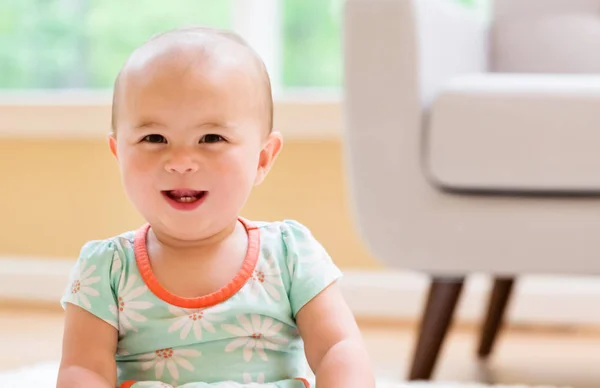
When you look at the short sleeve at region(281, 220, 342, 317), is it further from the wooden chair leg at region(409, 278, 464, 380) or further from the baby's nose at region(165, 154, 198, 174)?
the wooden chair leg at region(409, 278, 464, 380)

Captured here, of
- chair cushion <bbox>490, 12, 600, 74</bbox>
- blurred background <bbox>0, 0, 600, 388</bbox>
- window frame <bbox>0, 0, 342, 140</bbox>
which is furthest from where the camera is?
window frame <bbox>0, 0, 342, 140</bbox>

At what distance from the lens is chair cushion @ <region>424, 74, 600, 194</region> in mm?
1220

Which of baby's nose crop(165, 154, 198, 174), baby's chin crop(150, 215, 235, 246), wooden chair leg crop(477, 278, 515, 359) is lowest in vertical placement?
wooden chair leg crop(477, 278, 515, 359)

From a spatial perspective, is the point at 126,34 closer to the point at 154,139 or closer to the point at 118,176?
the point at 118,176

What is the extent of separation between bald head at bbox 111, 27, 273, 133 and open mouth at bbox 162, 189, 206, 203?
88mm

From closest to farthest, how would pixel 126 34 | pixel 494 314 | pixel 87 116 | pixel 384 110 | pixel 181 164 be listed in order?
pixel 181 164, pixel 384 110, pixel 494 314, pixel 87 116, pixel 126 34

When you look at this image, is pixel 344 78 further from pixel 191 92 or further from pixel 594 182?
pixel 191 92

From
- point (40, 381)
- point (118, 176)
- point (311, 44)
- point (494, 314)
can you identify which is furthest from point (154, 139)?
point (311, 44)

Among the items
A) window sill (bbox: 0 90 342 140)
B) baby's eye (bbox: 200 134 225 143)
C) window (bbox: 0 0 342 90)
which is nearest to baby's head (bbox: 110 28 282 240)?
baby's eye (bbox: 200 134 225 143)

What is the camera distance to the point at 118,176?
7.88 feet

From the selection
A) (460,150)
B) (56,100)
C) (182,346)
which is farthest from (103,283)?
(56,100)

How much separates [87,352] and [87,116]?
1.70 meters

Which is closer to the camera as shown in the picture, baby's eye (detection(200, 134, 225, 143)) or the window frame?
baby's eye (detection(200, 134, 225, 143))

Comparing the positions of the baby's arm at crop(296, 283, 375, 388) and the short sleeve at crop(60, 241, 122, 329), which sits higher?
the short sleeve at crop(60, 241, 122, 329)
